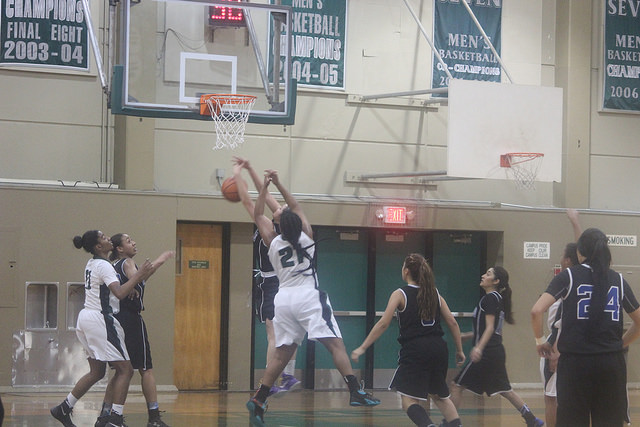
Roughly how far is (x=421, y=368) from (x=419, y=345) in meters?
0.17

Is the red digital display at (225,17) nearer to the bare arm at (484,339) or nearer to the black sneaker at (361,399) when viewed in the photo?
the bare arm at (484,339)

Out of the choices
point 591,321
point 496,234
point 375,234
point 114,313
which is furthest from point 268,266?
point 496,234

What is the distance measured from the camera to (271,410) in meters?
10.4

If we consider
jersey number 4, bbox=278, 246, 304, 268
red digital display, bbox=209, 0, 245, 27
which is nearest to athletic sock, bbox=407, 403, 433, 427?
jersey number 4, bbox=278, 246, 304, 268

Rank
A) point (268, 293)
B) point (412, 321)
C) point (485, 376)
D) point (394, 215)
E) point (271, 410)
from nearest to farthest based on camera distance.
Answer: point (412, 321) → point (485, 376) → point (268, 293) → point (271, 410) → point (394, 215)

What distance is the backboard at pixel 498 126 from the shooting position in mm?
11492

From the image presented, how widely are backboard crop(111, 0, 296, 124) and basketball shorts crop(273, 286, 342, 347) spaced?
3441 mm

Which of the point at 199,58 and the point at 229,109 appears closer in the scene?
the point at 229,109

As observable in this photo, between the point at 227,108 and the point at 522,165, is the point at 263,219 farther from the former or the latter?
the point at 522,165

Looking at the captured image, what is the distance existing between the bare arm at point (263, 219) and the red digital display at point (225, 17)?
11.3 ft

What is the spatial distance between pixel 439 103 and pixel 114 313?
673cm

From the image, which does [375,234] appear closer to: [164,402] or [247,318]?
[247,318]

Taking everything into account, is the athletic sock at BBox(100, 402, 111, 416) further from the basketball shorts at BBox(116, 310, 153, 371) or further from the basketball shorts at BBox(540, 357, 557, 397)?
the basketball shorts at BBox(540, 357, 557, 397)

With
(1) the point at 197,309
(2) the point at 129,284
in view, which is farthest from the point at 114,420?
(1) the point at 197,309
